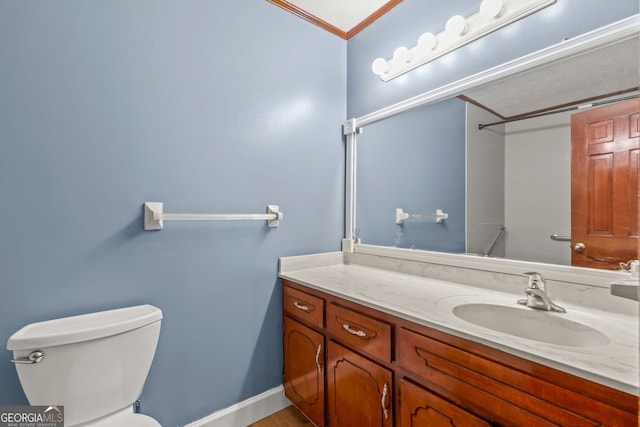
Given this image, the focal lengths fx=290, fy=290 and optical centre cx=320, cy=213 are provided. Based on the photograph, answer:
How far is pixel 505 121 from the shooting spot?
52.7 inches

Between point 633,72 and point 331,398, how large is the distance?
175 cm

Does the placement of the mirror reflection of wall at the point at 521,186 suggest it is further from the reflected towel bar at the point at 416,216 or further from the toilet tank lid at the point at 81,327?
the toilet tank lid at the point at 81,327

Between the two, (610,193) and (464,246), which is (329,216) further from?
(610,193)

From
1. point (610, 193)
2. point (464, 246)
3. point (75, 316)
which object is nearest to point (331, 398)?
point (464, 246)

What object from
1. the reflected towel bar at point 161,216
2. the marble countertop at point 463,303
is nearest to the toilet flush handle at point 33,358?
the reflected towel bar at point 161,216

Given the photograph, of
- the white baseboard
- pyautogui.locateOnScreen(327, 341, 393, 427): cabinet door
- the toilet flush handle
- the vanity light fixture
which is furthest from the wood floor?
the vanity light fixture

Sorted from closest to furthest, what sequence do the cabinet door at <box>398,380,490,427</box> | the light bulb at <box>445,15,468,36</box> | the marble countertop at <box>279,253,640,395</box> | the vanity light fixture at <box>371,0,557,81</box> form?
the marble countertop at <box>279,253,640,395</box>
the cabinet door at <box>398,380,490,427</box>
the vanity light fixture at <box>371,0,557,81</box>
the light bulb at <box>445,15,468,36</box>

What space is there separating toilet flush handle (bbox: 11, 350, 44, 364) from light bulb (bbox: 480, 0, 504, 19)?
2.20 metres

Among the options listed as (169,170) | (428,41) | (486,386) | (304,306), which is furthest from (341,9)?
(486,386)

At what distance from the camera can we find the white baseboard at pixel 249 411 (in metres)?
1.51

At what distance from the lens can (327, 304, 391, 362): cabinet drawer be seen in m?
1.12

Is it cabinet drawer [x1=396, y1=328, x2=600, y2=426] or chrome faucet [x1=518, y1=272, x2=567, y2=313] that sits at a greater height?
chrome faucet [x1=518, y1=272, x2=567, y2=313]

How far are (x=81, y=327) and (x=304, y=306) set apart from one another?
0.94 metres

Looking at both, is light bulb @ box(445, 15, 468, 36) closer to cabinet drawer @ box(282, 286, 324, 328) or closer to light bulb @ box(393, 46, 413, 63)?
light bulb @ box(393, 46, 413, 63)
